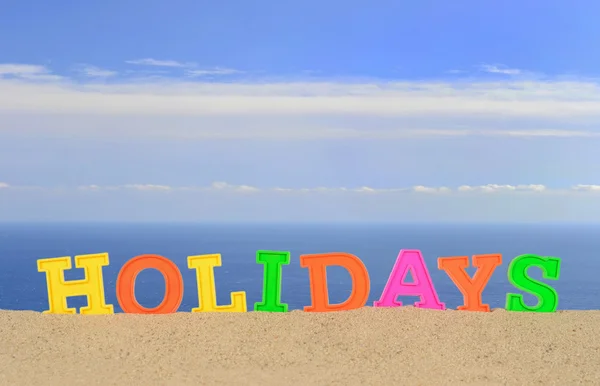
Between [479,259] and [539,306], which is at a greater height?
[479,259]

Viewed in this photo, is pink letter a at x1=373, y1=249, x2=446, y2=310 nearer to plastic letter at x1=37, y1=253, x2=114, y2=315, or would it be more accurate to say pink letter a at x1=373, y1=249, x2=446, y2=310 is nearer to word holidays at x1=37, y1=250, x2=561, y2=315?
word holidays at x1=37, y1=250, x2=561, y2=315

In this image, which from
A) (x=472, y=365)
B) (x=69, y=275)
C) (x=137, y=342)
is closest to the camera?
(x=472, y=365)

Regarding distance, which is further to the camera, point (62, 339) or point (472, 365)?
point (62, 339)

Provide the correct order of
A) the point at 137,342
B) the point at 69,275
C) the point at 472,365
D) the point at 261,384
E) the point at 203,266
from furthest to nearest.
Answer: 1. the point at 69,275
2. the point at 203,266
3. the point at 137,342
4. the point at 472,365
5. the point at 261,384

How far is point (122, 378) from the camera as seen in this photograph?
859 cm

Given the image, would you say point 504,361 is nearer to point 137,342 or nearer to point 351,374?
point 351,374

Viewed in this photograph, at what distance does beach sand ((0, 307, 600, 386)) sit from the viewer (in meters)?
8.74

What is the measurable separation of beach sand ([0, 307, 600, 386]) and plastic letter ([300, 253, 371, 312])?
0.35 meters

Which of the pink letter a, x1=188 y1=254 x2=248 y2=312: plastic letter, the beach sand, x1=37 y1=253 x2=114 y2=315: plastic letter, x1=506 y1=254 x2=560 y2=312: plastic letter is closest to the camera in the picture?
the beach sand

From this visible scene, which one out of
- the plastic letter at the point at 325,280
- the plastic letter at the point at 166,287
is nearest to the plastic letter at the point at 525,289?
the plastic letter at the point at 325,280

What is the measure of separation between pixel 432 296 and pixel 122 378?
6.07 m

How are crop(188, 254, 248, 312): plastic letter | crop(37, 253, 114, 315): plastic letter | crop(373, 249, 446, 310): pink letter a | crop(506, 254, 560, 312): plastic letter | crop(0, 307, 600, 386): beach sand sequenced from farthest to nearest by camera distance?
crop(506, 254, 560, 312): plastic letter < crop(373, 249, 446, 310): pink letter a < crop(188, 254, 248, 312): plastic letter < crop(37, 253, 114, 315): plastic letter < crop(0, 307, 600, 386): beach sand

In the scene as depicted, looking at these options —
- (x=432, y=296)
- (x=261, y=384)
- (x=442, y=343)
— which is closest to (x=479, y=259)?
(x=432, y=296)

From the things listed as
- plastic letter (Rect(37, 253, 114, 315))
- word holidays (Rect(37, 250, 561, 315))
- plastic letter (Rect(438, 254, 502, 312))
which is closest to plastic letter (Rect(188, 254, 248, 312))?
word holidays (Rect(37, 250, 561, 315))
